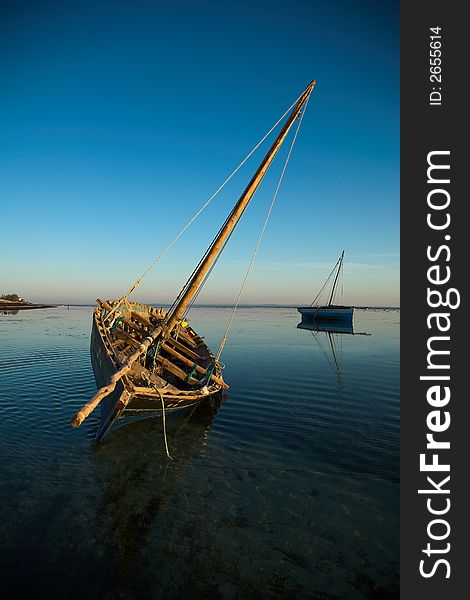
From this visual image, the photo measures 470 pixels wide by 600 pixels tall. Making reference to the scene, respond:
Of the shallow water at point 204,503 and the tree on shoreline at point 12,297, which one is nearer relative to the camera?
the shallow water at point 204,503

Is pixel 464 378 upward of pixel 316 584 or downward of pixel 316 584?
upward

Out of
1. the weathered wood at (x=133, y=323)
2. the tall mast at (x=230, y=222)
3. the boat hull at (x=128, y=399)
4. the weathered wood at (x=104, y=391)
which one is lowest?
the boat hull at (x=128, y=399)

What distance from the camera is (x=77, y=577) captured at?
16.0 feet

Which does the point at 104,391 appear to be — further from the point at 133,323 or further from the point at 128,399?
the point at 133,323

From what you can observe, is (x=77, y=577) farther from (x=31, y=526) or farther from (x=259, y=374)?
(x=259, y=374)

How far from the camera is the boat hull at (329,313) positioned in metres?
61.7

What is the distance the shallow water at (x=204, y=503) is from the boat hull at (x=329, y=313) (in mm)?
49976

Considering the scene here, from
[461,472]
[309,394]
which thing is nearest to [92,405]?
[461,472]

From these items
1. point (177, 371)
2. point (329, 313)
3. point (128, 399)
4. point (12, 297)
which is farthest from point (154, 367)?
point (12, 297)

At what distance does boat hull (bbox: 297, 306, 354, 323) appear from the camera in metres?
61.7

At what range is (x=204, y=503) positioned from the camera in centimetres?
696

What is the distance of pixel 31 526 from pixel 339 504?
6182 millimetres

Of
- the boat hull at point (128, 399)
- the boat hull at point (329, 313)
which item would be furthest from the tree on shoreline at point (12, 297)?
the boat hull at point (128, 399)

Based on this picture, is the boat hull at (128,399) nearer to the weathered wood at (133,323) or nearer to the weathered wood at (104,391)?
the weathered wood at (104,391)
